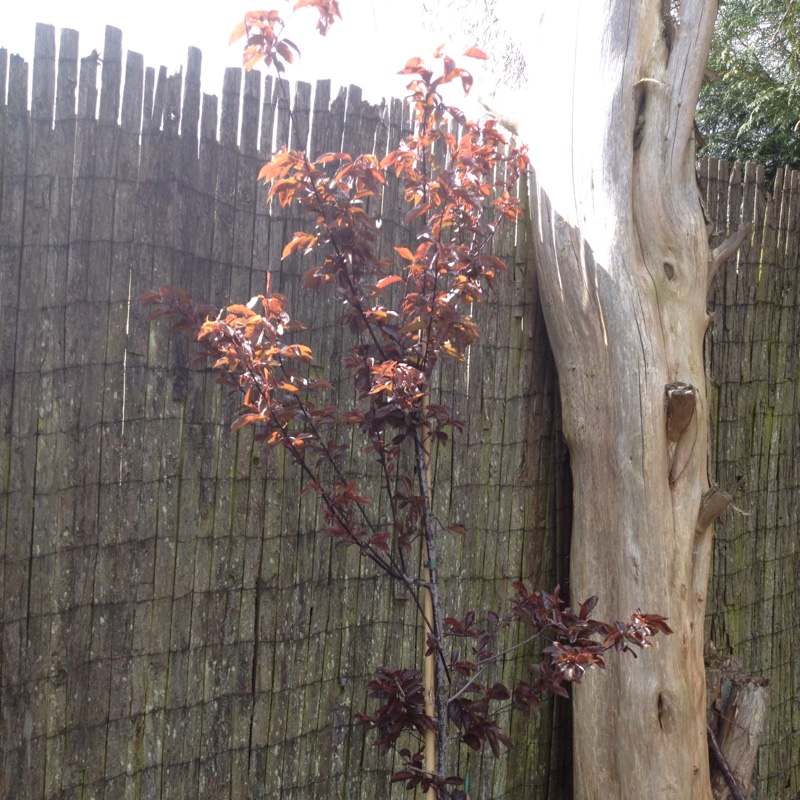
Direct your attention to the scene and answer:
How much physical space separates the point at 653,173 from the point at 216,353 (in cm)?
182

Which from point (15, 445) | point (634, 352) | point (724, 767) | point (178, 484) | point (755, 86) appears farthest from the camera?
point (755, 86)

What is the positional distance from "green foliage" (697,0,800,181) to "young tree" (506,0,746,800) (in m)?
4.19

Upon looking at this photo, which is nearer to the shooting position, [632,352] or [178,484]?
[178,484]

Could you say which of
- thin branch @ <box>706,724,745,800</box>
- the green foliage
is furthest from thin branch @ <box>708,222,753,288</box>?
the green foliage

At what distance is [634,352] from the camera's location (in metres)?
3.20

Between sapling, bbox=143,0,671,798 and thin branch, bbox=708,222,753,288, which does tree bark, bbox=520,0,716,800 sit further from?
sapling, bbox=143,0,671,798

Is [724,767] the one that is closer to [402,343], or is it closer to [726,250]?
[726,250]

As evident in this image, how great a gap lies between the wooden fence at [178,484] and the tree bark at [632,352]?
0.21m

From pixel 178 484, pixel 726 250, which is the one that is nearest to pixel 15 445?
pixel 178 484

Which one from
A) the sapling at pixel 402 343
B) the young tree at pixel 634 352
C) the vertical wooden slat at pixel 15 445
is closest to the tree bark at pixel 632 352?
the young tree at pixel 634 352

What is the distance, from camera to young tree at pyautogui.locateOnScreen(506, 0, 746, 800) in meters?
3.18

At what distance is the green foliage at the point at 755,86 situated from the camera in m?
→ 7.10

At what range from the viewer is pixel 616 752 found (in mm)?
3193

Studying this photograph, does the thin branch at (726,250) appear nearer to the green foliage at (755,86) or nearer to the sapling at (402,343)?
the sapling at (402,343)
